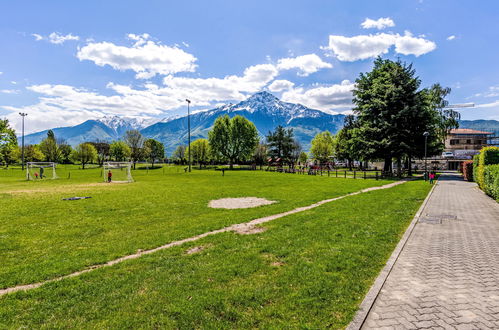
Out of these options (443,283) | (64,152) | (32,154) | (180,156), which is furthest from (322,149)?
(64,152)

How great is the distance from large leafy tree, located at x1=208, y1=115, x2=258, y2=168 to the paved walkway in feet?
205

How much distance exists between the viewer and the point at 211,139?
71938 mm

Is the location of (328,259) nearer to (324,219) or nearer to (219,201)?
(324,219)

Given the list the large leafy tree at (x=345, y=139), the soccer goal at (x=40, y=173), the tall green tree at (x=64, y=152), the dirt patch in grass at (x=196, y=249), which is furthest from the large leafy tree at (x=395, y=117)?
the tall green tree at (x=64, y=152)

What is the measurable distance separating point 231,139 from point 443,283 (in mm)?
66672

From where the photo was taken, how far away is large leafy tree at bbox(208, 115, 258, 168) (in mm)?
70938

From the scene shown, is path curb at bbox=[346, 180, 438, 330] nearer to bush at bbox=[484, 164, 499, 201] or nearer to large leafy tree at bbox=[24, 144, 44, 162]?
bush at bbox=[484, 164, 499, 201]

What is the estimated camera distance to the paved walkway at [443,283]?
167 inches

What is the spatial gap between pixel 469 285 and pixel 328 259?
296 centimetres

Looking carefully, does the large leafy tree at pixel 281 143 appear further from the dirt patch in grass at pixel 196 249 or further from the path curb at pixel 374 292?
the dirt patch in grass at pixel 196 249

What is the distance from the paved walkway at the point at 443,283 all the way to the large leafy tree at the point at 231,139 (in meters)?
62.4

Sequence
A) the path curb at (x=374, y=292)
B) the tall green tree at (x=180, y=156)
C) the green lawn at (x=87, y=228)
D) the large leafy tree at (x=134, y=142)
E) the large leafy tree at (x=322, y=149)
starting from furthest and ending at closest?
the tall green tree at (x=180, y=156)
the large leafy tree at (x=322, y=149)
the large leafy tree at (x=134, y=142)
the green lawn at (x=87, y=228)
the path curb at (x=374, y=292)

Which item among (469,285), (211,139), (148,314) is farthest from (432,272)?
(211,139)

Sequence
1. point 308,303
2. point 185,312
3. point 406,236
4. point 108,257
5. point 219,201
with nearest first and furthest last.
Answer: point 185,312
point 308,303
point 108,257
point 406,236
point 219,201
